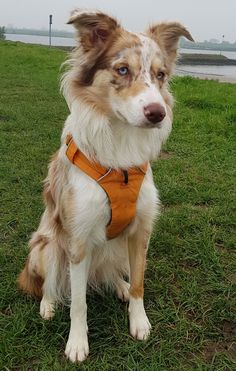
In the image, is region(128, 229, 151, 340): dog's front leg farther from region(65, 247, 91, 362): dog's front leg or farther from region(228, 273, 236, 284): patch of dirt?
region(228, 273, 236, 284): patch of dirt

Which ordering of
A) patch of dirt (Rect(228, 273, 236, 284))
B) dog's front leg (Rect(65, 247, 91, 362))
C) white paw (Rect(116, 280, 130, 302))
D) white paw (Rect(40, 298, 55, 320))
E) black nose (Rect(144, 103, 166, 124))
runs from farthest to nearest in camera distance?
patch of dirt (Rect(228, 273, 236, 284)) → white paw (Rect(116, 280, 130, 302)) → white paw (Rect(40, 298, 55, 320)) → dog's front leg (Rect(65, 247, 91, 362)) → black nose (Rect(144, 103, 166, 124))

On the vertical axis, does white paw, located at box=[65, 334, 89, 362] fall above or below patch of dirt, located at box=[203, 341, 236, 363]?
below

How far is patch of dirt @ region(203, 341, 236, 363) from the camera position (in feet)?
9.07

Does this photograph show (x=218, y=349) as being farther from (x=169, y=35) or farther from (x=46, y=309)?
(x=169, y=35)

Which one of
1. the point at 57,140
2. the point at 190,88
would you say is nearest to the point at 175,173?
the point at 57,140

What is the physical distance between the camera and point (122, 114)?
2.45 m

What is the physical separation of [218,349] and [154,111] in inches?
61.1

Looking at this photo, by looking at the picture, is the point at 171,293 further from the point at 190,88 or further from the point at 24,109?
the point at 190,88

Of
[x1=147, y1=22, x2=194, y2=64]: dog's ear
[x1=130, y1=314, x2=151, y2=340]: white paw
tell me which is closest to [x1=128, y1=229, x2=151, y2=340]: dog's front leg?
[x1=130, y1=314, x2=151, y2=340]: white paw

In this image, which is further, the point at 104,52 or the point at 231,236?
the point at 231,236

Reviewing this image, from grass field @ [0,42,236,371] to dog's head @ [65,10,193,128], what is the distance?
139cm

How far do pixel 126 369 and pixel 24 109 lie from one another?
22.4 ft

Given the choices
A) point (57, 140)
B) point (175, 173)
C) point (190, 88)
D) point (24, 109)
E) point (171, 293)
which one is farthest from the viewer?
point (190, 88)

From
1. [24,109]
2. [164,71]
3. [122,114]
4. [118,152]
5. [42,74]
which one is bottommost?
[42,74]
